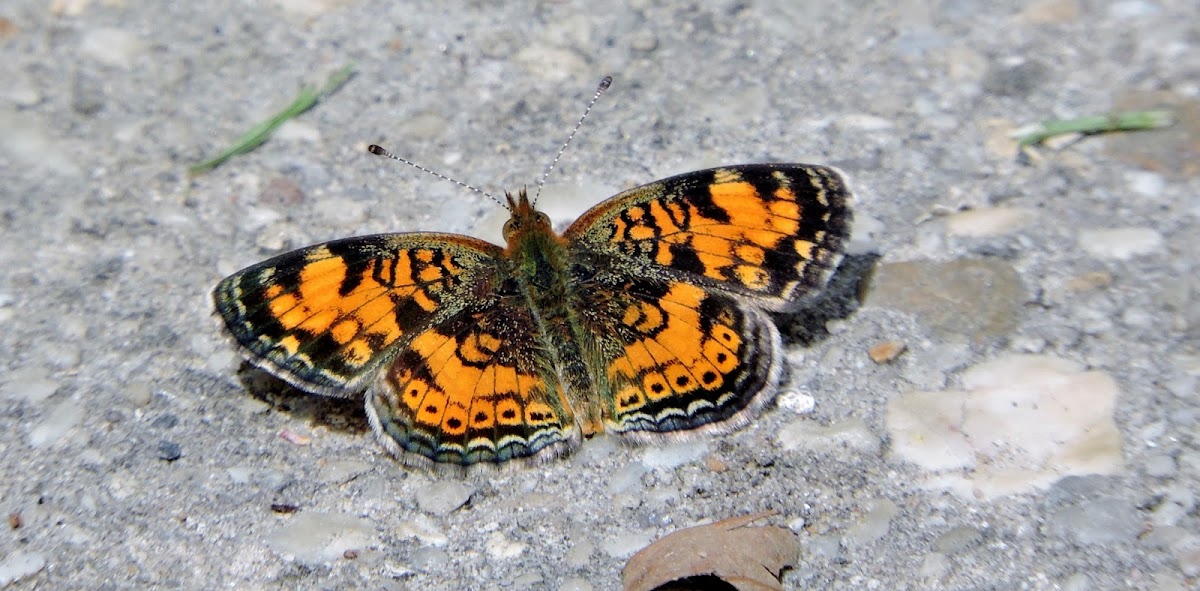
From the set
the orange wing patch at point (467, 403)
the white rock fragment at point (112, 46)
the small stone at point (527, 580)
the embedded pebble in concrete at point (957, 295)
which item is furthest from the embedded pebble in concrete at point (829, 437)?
the white rock fragment at point (112, 46)

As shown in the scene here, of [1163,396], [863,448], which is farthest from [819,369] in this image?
[1163,396]

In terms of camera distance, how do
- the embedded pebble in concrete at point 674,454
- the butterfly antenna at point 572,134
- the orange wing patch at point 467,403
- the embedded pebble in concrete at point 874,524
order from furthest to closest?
1. the butterfly antenna at point 572,134
2. the embedded pebble in concrete at point 674,454
3. the orange wing patch at point 467,403
4. the embedded pebble in concrete at point 874,524

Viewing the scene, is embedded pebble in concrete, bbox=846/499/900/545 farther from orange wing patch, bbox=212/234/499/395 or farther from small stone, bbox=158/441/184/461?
small stone, bbox=158/441/184/461

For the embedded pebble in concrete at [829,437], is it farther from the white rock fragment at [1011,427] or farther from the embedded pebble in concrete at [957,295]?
the embedded pebble in concrete at [957,295]

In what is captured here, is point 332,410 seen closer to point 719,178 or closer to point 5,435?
point 5,435

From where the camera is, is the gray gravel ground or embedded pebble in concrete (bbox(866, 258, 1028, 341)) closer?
the gray gravel ground

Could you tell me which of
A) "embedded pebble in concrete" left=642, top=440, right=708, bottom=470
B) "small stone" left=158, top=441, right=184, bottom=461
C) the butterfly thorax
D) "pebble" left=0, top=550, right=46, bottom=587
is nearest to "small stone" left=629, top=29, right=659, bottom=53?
the butterfly thorax
